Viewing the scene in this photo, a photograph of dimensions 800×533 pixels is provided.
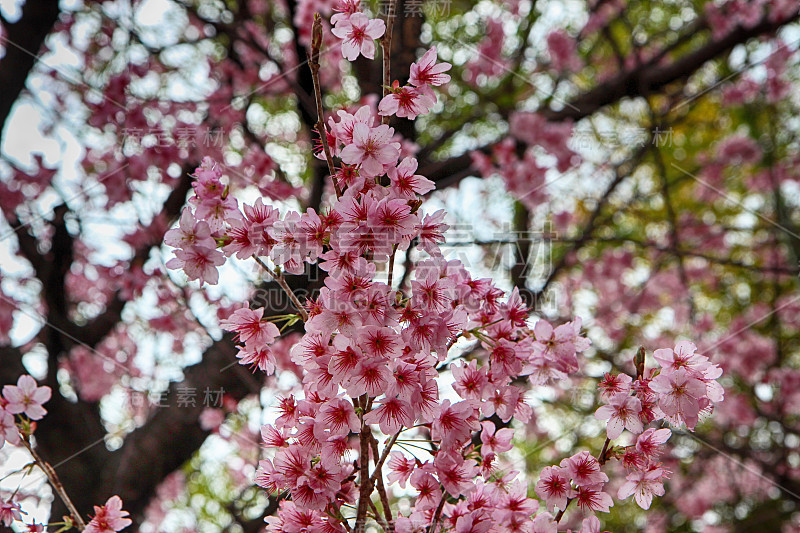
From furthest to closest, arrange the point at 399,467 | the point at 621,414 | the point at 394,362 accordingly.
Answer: the point at 399,467 → the point at 621,414 → the point at 394,362

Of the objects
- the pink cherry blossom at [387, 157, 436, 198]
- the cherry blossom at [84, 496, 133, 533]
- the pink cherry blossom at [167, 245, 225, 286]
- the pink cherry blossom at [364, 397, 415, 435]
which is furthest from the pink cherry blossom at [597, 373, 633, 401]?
the cherry blossom at [84, 496, 133, 533]

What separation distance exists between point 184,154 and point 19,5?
1079 mm

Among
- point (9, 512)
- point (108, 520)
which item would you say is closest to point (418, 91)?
point (108, 520)

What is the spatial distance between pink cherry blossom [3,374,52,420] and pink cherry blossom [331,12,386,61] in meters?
1.01

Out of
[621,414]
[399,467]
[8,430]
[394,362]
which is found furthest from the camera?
[8,430]

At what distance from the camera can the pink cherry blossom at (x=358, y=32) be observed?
114cm

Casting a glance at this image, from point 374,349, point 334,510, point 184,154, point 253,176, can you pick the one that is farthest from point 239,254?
point 184,154

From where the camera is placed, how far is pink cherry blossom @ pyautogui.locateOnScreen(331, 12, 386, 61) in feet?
3.74

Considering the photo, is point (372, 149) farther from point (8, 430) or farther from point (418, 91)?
point (8, 430)

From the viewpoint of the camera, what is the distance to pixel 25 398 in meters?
1.40

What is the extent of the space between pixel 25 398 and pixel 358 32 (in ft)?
3.61

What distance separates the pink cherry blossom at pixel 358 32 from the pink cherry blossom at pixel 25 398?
3.30 feet

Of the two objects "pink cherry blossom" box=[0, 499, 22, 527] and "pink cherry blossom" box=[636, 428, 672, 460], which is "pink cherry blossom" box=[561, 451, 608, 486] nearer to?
"pink cherry blossom" box=[636, 428, 672, 460]

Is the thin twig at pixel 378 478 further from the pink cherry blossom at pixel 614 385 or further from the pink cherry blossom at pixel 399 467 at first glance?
the pink cherry blossom at pixel 614 385
